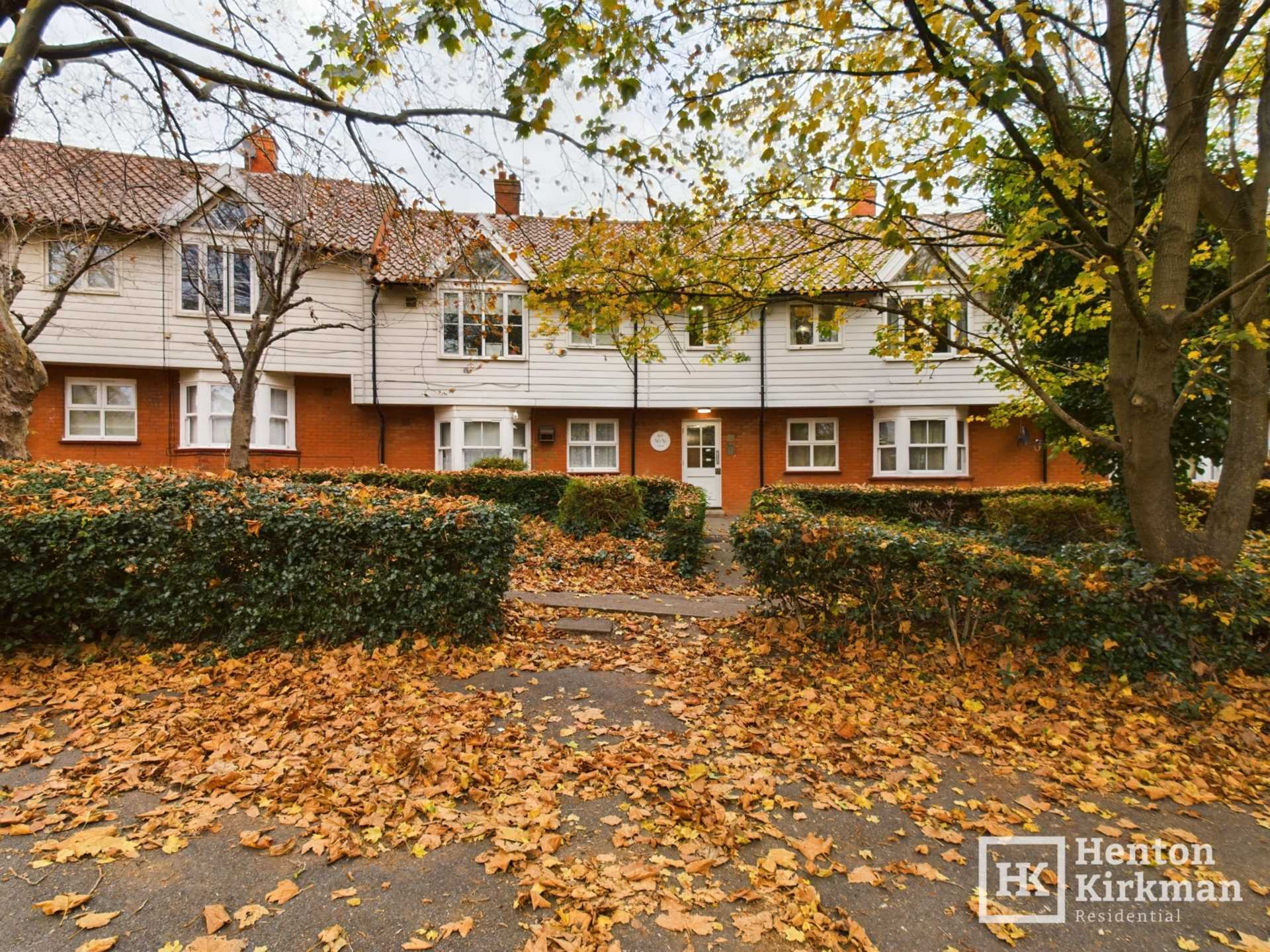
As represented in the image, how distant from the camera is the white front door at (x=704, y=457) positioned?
1742 centimetres

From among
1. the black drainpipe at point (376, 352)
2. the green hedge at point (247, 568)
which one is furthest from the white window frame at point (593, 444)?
the green hedge at point (247, 568)

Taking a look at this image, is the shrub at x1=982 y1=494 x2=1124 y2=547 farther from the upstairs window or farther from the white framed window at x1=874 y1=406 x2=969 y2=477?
the upstairs window

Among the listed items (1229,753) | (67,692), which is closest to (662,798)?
(1229,753)

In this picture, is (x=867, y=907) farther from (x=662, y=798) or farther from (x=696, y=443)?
(x=696, y=443)

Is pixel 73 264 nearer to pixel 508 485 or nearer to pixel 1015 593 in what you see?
pixel 508 485

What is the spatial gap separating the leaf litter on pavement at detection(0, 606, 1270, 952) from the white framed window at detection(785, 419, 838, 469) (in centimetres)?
1233

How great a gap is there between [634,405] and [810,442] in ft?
17.3

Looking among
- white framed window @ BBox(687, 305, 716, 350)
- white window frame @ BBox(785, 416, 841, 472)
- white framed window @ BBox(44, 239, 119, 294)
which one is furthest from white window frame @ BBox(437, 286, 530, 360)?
white framed window @ BBox(687, 305, 716, 350)

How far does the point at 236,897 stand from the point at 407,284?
1523 centimetres

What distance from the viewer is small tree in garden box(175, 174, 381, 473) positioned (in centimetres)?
1071

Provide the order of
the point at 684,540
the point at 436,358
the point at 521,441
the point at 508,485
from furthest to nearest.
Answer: the point at 521,441 → the point at 436,358 → the point at 508,485 → the point at 684,540

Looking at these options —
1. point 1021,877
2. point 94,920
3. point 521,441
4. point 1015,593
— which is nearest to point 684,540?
point 1015,593

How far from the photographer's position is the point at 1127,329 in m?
5.38

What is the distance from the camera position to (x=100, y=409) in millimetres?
14641
